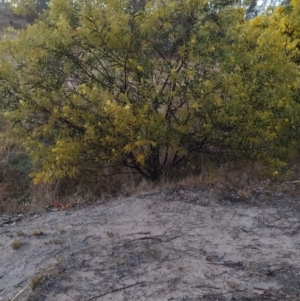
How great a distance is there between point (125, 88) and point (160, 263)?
277cm

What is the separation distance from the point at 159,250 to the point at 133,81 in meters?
2.64

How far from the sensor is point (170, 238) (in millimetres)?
5191

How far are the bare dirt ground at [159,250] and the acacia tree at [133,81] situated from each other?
0.75 metres

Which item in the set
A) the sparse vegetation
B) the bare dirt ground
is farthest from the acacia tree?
the bare dirt ground

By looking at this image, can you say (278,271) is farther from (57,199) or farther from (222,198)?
(57,199)

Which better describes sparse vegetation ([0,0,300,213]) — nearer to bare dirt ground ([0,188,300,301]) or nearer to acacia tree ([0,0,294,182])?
acacia tree ([0,0,294,182])

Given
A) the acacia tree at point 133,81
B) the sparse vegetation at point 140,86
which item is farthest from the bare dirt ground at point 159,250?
the acacia tree at point 133,81

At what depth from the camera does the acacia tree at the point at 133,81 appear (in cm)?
635

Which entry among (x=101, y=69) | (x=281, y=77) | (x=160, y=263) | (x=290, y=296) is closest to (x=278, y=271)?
(x=290, y=296)

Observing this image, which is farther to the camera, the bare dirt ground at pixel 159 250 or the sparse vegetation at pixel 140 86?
the sparse vegetation at pixel 140 86

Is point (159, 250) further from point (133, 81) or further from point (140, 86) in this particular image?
point (133, 81)

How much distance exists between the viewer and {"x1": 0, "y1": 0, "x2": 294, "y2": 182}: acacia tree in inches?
250

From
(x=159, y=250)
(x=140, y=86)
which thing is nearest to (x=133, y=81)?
(x=140, y=86)

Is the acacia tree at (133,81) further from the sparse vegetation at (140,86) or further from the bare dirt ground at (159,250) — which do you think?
the bare dirt ground at (159,250)
